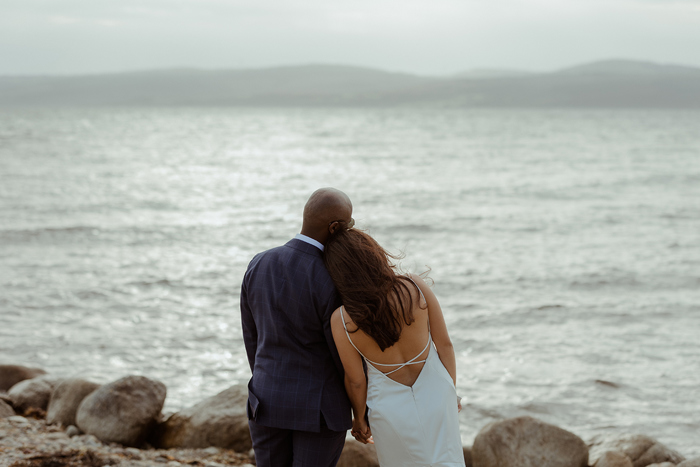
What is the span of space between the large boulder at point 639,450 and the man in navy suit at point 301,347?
308 centimetres

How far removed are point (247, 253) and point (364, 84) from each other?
16967cm

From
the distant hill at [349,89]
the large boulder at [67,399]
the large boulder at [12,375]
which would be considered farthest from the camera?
the distant hill at [349,89]

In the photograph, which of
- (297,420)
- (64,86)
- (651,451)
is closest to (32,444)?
(297,420)

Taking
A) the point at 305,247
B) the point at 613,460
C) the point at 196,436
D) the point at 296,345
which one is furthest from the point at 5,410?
the point at 613,460

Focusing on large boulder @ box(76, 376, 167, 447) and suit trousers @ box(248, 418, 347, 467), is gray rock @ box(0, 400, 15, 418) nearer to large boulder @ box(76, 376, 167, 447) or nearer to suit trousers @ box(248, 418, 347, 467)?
large boulder @ box(76, 376, 167, 447)

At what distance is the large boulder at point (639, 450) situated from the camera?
16.2ft

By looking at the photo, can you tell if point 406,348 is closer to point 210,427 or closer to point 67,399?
point 210,427

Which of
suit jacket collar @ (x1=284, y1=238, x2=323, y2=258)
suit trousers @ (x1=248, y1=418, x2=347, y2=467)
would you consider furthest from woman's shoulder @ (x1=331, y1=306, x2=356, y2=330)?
suit trousers @ (x1=248, y1=418, x2=347, y2=467)

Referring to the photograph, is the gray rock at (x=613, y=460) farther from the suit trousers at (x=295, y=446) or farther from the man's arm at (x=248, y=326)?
the man's arm at (x=248, y=326)

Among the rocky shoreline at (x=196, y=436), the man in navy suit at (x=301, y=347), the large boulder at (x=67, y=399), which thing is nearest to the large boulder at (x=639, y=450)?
the rocky shoreline at (x=196, y=436)

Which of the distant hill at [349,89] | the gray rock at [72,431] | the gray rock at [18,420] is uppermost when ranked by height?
the distant hill at [349,89]

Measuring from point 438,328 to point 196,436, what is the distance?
2949mm

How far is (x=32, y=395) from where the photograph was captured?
568 cm

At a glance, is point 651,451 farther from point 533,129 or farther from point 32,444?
point 533,129
